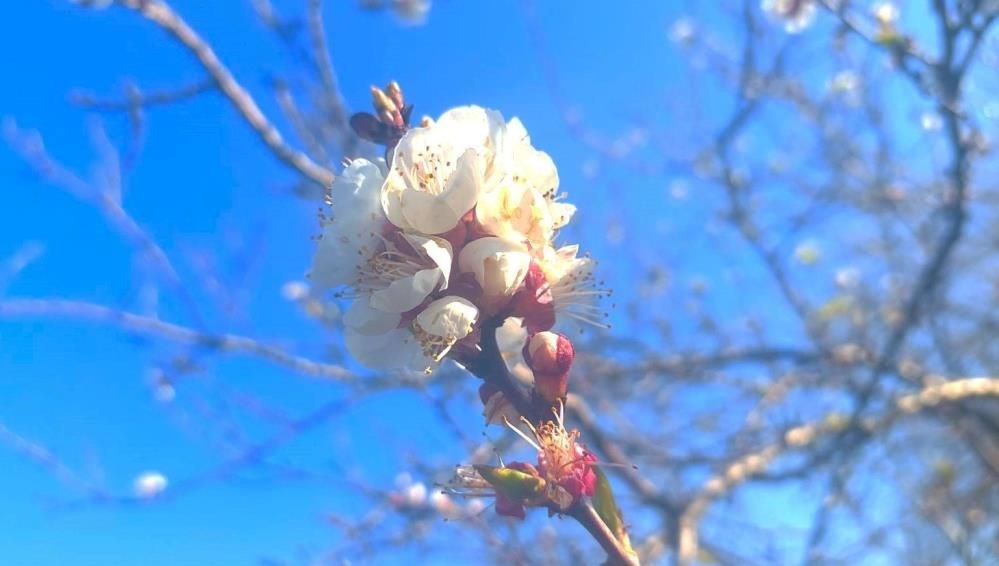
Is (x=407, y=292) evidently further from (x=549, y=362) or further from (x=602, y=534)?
(x=602, y=534)

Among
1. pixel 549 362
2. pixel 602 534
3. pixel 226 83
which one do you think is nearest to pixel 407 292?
pixel 549 362

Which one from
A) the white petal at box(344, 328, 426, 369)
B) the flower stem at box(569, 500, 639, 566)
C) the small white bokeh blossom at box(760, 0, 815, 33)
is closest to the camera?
the flower stem at box(569, 500, 639, 566)

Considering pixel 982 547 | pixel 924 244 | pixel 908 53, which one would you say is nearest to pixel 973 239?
pixel 924 244

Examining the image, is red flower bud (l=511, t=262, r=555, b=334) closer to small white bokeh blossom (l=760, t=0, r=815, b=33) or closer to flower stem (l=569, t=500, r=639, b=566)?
flower stem (l=569, t=500, r=639, b=566)

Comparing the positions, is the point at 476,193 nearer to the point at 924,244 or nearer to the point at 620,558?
the point at 620,558

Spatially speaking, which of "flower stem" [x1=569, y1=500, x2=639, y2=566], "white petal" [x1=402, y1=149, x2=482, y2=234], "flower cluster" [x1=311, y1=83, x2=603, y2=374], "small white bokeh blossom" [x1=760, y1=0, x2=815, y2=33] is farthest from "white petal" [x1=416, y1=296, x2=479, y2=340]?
"small white bokeh blossom" [x1=760, y1=0, x2=815, y2=33]

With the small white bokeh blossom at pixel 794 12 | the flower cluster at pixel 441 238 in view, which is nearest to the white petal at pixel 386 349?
the flower cluster at pixel 441 238
